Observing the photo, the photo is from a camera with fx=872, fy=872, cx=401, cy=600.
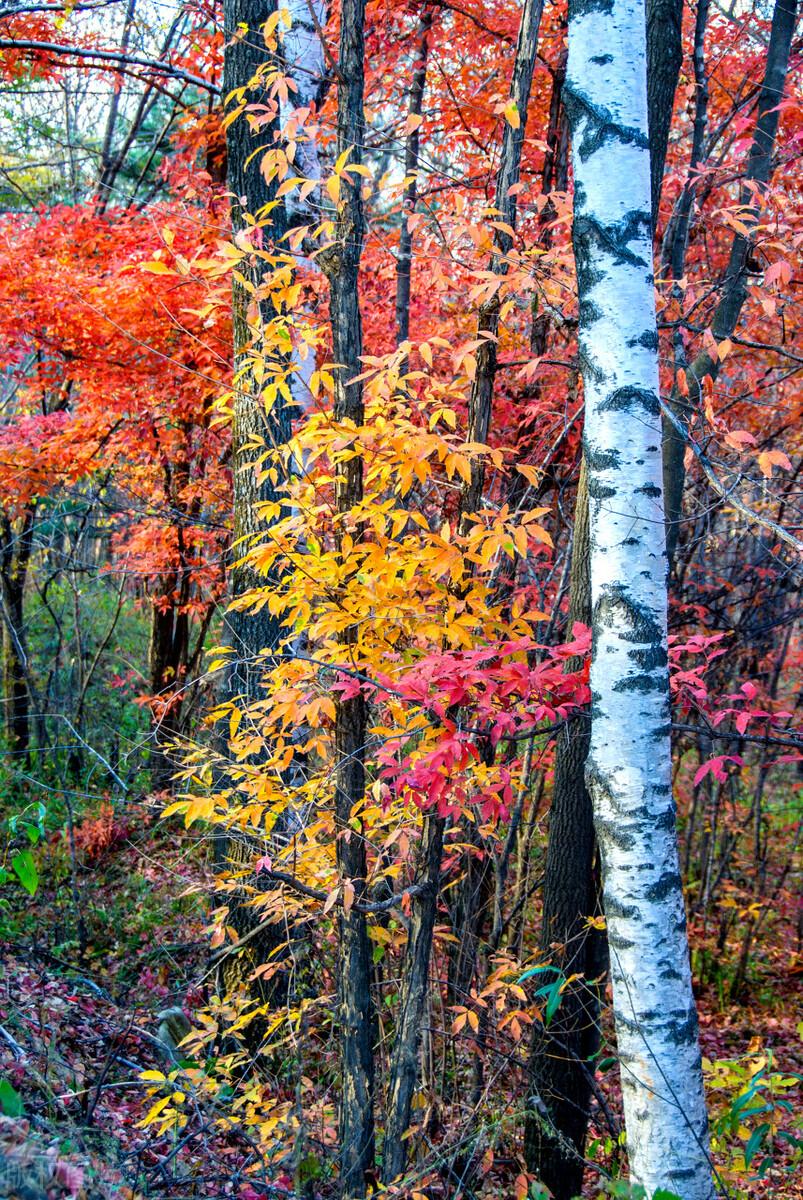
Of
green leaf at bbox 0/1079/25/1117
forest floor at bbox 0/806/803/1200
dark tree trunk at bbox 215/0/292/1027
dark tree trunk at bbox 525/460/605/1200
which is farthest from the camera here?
dark tree trunk at bbox 215/0/292/1027

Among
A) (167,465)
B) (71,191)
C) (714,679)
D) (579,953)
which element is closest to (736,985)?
(714,679)

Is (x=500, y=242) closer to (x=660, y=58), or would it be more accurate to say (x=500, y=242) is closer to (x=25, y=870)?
(x=660, y=58)

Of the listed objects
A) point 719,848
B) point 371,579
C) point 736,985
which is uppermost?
point 371,579

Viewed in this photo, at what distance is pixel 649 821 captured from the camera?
8.18ft

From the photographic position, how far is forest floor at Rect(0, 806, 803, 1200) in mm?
2582

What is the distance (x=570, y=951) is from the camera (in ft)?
13.6

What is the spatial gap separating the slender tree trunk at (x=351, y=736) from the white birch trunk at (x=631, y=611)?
116 cm

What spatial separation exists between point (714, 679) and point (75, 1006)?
6262 mm

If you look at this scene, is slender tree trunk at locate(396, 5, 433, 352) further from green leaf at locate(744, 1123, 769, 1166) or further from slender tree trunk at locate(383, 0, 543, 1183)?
green leaf at locate(744, 1123, 769, 1166)

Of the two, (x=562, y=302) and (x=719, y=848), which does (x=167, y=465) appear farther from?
(x=719, y=848)

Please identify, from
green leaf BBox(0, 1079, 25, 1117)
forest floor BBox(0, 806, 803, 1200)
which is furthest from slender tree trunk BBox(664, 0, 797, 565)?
green leaf BBox(0, 1079, 25, 1117)

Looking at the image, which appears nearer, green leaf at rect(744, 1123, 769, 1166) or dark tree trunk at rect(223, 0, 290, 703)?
green leaf at rect(744, 1123, 769, 1166)

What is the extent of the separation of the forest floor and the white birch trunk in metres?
0.34

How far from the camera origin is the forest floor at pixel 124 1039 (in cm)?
258
